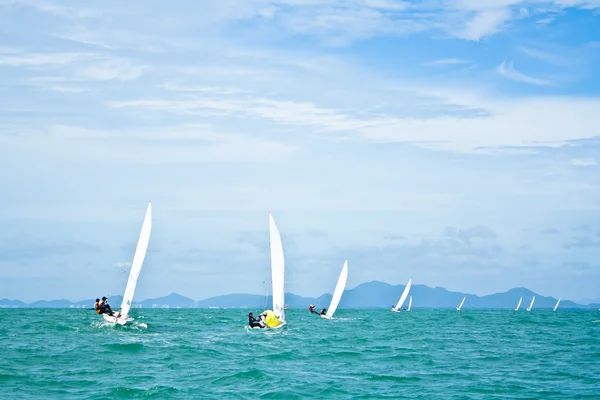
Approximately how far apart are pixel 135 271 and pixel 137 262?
73 centimetres

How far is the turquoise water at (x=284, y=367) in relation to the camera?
25500 mm

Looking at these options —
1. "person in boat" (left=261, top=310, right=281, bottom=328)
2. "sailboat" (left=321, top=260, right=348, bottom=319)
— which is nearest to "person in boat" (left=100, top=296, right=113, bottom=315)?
"person in boat" (left=261, top=310, right=281, bottom=328)

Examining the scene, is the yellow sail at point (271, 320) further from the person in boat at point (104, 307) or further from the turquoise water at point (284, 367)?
the person in boat at point (104, 307)

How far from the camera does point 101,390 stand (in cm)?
2491

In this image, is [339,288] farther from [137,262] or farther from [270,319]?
[137,262]

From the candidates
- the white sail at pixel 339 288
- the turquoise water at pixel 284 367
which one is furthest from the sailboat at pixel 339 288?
the turquoise water at pixel 284 367

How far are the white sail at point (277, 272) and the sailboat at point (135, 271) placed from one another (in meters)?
10.2

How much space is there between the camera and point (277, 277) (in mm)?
54531

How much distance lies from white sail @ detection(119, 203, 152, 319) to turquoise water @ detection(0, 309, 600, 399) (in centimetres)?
177

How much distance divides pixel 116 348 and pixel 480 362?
1847 cm

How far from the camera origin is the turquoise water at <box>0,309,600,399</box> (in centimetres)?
2550

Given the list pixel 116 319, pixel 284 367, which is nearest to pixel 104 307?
pixel 116 319

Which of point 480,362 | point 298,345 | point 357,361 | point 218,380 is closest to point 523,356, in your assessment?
point 480,362

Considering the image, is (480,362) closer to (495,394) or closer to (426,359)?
(426,359)
